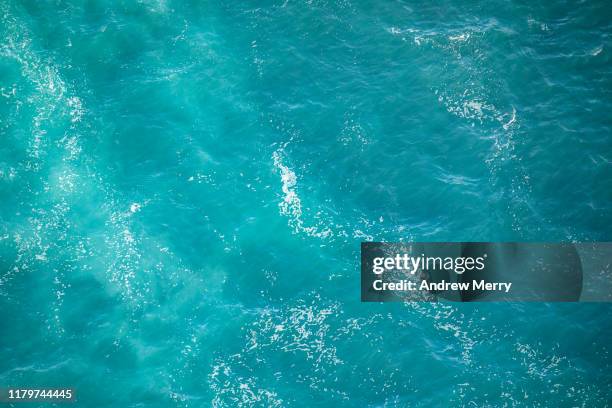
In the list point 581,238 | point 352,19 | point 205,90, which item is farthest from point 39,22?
point 581,238

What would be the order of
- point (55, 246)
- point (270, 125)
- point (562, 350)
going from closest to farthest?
point (562, 350), point (55, 246), point (270, 125)

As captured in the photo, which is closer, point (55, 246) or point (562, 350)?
point (562, 350)

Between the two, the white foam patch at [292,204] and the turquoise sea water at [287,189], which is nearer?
the turquoise sea water at [287,189]

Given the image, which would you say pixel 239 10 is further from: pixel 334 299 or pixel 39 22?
pixel 334 299

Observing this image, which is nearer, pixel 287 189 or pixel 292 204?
pixel 292 204

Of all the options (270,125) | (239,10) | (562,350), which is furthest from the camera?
(239,10)

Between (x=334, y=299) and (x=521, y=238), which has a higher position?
(x=521, y=238)

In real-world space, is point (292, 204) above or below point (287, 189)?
below

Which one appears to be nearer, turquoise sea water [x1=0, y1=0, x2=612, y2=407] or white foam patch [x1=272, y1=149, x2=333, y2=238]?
turquoise sea water [x1=0, y1=0, x2=612, y2=407]
